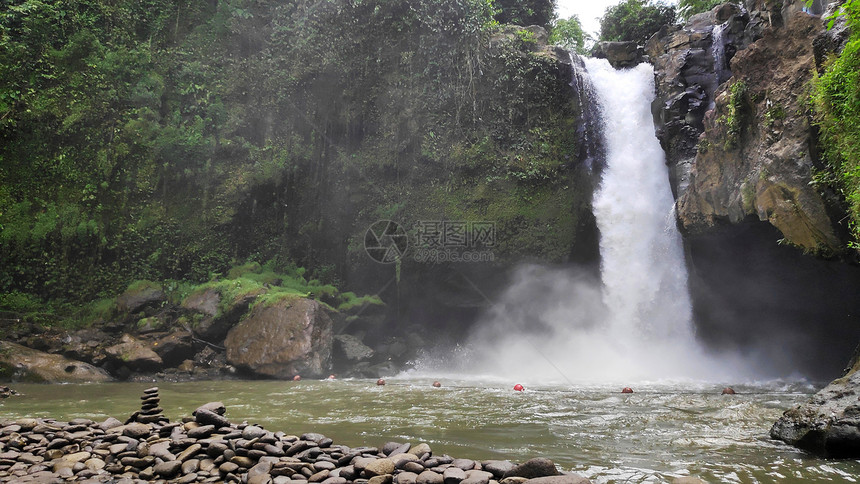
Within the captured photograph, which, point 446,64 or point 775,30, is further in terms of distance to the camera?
point 446,64

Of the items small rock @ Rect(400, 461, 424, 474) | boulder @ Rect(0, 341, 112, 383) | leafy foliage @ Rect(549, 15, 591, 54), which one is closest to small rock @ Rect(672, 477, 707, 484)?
small rock @ Rect(400, 461, 424, 474)

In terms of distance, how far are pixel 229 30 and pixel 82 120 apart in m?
5.75

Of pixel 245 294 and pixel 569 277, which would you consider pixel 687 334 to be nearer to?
pixel 569 277

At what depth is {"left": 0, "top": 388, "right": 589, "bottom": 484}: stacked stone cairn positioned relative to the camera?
3.85 meters

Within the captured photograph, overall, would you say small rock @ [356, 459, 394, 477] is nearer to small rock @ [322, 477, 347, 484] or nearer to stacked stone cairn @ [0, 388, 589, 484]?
stacked stone cairn @ [0, 388, 589, 484]

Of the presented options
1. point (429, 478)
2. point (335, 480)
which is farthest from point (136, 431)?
point (429, 478)

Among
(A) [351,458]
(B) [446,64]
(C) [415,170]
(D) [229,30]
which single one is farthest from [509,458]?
(D) [229,30]

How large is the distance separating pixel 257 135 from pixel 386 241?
231 inches

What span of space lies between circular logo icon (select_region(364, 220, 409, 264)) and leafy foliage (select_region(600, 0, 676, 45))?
39.8 feet

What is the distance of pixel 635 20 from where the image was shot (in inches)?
855

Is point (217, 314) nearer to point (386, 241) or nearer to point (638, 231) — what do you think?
point (386, 241)

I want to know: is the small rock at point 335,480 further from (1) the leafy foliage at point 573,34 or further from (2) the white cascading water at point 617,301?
(1) the leafy foliage at point 573,34

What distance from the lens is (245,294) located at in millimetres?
13000

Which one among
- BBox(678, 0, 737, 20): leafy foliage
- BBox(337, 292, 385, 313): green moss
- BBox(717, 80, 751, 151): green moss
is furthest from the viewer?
BBox(678, 0, 737, 20): leafy foliage
